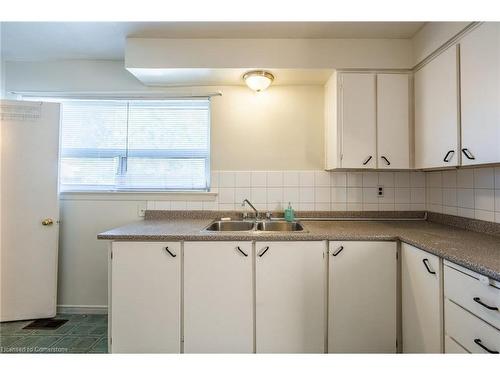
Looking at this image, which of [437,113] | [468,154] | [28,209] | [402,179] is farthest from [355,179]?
[28,209]

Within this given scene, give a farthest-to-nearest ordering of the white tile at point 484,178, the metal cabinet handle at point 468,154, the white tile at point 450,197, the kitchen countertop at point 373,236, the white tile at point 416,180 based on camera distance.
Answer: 1. the white tile at point 416,180
2. the white tile at point 450,197
3. the white tile at point 484,178
4. the metal cabinet handle at point 468,154
5. the kitchen countertop at point 373,236

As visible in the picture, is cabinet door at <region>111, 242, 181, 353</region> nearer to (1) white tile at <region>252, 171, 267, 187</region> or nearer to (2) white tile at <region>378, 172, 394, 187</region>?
(1) white tile at <region>252, 171, 267, 187</region>

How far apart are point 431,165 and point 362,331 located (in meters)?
1.22

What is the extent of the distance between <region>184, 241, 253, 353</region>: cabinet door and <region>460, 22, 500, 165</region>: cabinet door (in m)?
1.43

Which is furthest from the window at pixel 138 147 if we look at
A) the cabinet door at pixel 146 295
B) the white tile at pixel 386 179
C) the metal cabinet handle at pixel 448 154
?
the metal cabinet handle at pixel 448 154

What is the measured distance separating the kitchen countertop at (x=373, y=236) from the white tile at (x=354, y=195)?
0.41m

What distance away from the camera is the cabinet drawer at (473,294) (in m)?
0.98

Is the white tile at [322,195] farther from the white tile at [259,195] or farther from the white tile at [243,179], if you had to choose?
the white tile at [243,179]

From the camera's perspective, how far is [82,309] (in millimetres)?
2338

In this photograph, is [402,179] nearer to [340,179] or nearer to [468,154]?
[340,179]
